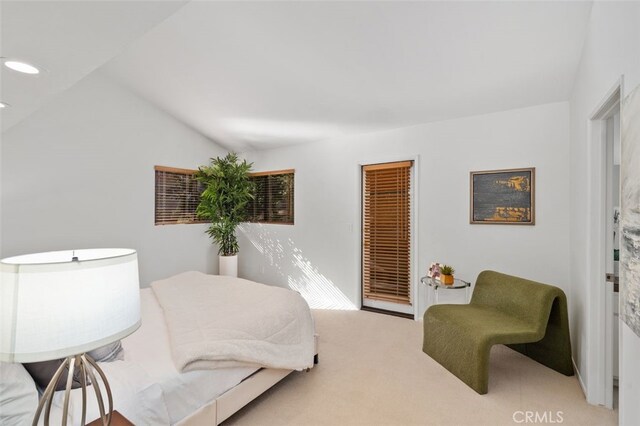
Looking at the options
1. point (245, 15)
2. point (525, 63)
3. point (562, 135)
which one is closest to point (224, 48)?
point (245, 15)

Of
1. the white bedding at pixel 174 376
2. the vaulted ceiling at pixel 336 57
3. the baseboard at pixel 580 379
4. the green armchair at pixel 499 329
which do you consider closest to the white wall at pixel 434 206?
the vaulted ceiling at pixel 336 57

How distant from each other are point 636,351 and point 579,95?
203cm

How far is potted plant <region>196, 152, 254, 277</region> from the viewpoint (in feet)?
15.8

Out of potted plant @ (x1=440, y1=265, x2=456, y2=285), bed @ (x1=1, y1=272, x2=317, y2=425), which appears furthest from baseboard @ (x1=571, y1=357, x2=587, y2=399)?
bed @ (x1=1, y1=272, x2=317, y2=425)

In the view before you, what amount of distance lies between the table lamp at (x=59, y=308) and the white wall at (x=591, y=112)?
2030 mm

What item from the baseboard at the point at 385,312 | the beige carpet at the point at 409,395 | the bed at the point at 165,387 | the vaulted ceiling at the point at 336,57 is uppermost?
the vaulted ceiling at the point at 336,57

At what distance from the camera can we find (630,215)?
1.32m

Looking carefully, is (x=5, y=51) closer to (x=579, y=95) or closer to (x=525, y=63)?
(x=525, y=63)

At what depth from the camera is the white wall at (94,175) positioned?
3.20 meters

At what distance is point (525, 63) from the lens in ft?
8.19

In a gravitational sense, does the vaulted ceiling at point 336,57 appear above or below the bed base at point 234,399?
above

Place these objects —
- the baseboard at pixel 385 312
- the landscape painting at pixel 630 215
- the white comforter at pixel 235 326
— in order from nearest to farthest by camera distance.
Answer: the landscape painting at pixel 630 215 < the white comforter at pixel 235 326 < the baseboard at pixel 385 312

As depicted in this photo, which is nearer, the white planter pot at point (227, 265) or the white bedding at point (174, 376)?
the white bedding at point (174, 376)

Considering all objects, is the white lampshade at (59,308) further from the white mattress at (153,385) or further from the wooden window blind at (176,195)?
the wooden window blind at (176,195)
